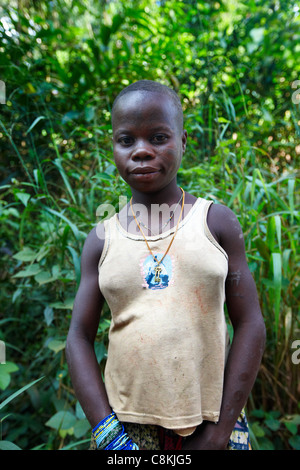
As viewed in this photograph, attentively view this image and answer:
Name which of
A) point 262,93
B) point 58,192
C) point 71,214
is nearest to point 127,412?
point 71,214

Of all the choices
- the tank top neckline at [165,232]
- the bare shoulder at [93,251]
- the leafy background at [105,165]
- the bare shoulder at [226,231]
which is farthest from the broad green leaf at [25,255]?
the bare shoulder at [226,231]

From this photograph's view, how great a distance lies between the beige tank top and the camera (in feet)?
3.16

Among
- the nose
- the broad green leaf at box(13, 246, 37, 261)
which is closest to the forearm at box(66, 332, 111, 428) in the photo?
the nose

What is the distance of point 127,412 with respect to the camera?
0.99 m

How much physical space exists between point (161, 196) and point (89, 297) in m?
0.38

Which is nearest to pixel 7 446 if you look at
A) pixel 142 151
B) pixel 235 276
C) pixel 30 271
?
pixel 30 271

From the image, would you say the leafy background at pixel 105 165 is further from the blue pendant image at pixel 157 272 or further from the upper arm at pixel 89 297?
the blue pendant image at pixel 157 272

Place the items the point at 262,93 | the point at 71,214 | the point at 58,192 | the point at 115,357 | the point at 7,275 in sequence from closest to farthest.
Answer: the point at 115,357 < the point at 71,214 < the point at 7,275 < the point at 58,192 < the point at 262,93

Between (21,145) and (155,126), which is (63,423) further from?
(21,145)

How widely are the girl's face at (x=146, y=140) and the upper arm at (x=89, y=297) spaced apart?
0.80 feet

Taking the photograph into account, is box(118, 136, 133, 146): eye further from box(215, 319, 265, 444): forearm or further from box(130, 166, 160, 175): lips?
box(215, 319, 265, 444): forearm

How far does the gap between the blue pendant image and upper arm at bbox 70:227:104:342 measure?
177mm

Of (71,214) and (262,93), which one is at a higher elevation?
(262,93)
